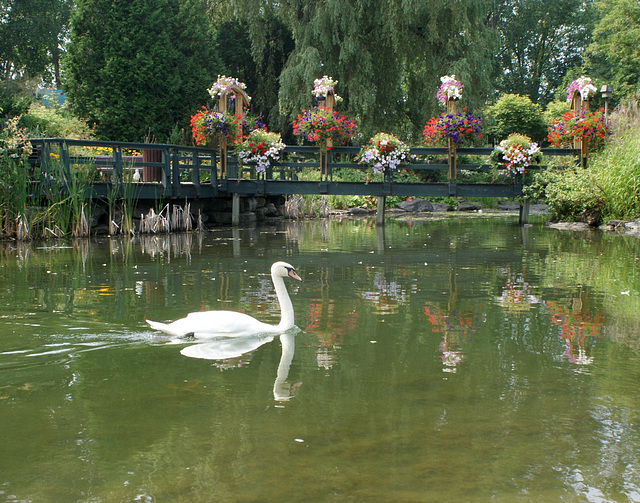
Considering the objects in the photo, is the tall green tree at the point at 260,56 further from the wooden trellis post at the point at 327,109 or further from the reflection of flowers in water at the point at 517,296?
the reflection of flowers in water at the point at 517,296

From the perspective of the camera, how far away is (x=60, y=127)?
2189 centimetres

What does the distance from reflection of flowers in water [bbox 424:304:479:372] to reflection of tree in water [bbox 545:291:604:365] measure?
2.44 ft

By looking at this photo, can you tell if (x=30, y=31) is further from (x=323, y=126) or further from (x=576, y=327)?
Result: (x=576, y=327)

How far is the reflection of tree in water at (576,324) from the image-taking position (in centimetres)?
521

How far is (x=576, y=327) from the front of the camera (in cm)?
607

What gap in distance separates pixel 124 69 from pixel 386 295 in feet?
64.9

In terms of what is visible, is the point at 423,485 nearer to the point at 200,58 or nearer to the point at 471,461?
the point at 471,461

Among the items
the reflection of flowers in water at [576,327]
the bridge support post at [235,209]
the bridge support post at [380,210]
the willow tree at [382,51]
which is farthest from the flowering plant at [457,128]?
the reflection of flowers in water at [576,327]

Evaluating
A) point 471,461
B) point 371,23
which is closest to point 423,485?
point 471,461

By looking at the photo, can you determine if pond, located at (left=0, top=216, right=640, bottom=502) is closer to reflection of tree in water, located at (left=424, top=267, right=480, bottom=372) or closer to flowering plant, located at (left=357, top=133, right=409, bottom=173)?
reflection of tree in water, located at (left=424, top=267, right=480, bottom=372)

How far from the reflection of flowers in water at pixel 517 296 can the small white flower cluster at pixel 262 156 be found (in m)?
9.50

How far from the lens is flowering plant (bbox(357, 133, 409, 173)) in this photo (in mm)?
16688

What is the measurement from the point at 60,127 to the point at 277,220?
725 centimetres

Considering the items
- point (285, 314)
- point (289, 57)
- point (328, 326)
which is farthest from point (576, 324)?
point (289, 57)
